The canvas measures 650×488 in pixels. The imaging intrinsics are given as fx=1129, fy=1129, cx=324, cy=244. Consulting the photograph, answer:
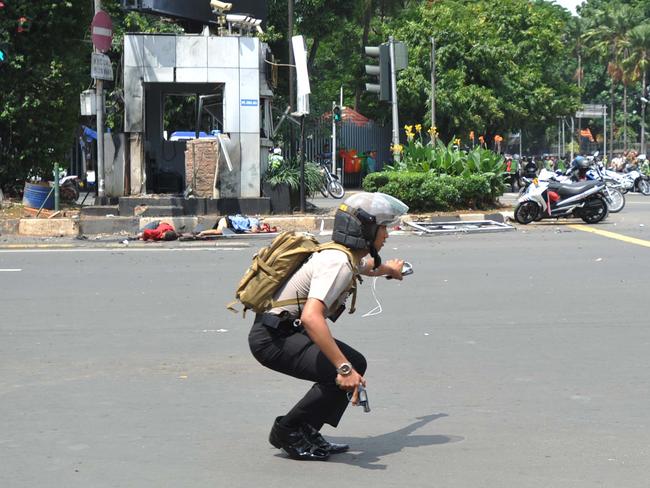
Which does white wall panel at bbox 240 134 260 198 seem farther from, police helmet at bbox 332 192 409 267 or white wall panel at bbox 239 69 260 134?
police helmet at bbox 332 192 409 267

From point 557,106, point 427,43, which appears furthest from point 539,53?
point 427,43

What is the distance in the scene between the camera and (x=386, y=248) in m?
15.8

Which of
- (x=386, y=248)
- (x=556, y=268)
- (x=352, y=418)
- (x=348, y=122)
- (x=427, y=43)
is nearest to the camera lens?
(x=352, y=418)

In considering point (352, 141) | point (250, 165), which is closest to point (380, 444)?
point (250, 165)

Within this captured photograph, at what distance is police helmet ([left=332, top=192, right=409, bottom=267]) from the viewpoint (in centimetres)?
513

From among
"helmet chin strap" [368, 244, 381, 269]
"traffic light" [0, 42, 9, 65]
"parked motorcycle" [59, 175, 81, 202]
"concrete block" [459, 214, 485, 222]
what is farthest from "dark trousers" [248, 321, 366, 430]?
"parked motorcycle" [59, 175, 81, 202]

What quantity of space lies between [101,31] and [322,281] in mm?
15684

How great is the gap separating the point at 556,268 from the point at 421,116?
35808 mm

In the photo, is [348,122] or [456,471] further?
[348,122]

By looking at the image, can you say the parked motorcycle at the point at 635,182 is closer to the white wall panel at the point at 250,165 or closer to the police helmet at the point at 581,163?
the police helmet at the point at 581,163

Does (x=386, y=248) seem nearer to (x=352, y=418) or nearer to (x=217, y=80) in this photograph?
(x=217, y=80)

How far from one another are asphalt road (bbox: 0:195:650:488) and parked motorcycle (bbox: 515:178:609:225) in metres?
6.95

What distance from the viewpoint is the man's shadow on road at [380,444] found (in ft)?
17.8

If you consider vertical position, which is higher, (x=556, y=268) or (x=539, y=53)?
(x=539, y=53)
